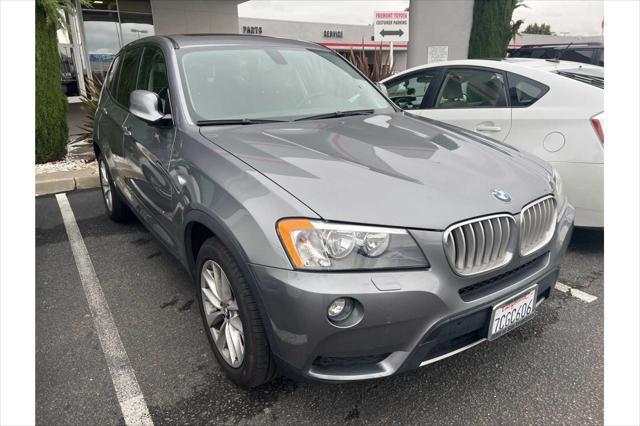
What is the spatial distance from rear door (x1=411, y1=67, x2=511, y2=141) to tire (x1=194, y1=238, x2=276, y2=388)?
9.69ft

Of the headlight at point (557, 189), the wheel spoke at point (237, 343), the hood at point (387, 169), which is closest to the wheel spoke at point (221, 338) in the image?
the wheel spoke at point (237, 343)

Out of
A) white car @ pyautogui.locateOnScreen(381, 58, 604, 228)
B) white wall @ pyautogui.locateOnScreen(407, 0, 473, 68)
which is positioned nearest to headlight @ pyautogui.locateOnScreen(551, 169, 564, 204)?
white car @ pyautogui.locateOnScreen(381, 58, 604, 228)

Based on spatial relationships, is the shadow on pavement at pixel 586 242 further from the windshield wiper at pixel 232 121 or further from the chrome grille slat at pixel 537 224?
the windshield wiper at pixel 232 121

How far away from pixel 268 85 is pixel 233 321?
63.1 inches

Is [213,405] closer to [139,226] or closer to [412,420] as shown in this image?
[412,420]

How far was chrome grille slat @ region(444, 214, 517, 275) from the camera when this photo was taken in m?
1.82

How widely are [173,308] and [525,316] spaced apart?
214 centimetres

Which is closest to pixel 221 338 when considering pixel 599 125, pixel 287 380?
pixel 287 380

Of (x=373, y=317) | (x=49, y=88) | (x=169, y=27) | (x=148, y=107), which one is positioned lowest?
(x=373, y=317)

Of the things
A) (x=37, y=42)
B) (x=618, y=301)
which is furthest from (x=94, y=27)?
(x=618, y=301)

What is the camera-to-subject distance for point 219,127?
258 cm

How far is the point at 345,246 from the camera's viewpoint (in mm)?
1734

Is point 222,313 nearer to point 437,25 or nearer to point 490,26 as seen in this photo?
point 437,25

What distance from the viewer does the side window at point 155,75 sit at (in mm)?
2901
